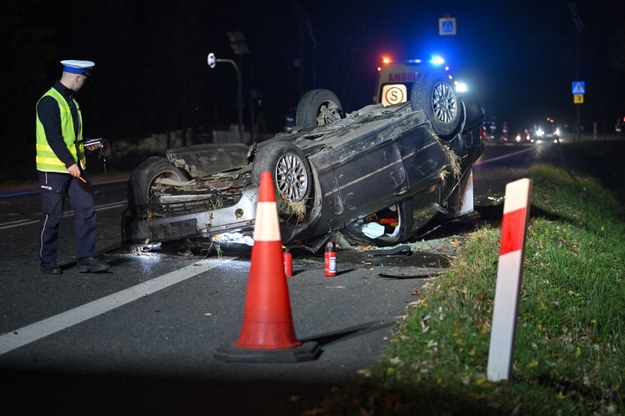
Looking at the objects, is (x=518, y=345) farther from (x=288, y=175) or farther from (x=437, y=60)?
(x=437, y=60)

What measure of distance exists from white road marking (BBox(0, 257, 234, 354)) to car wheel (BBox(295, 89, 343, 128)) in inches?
114

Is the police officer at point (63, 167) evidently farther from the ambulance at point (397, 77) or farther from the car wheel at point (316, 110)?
the ambulance at point (397, 77)

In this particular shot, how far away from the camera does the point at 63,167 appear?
838 cm

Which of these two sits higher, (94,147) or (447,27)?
(447,27)

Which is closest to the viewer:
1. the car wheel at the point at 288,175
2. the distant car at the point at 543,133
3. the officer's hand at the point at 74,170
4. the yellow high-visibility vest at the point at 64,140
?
the officer's hand at the point at 74,170

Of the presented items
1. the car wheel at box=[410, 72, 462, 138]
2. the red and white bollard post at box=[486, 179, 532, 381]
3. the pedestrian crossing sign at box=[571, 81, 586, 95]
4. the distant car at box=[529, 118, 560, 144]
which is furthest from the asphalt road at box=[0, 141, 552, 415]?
the distant car at box=[529, 118, 560, 144]

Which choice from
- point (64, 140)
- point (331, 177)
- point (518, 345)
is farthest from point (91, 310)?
point (331, 177)

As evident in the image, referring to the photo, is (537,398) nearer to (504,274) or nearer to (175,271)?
(504,274)

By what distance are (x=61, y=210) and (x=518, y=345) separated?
4301 mm

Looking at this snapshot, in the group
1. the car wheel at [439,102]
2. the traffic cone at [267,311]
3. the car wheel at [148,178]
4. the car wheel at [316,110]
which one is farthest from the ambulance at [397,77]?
the traffic cone at [267,311]

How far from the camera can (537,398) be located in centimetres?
494

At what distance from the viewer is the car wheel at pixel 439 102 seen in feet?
34.1

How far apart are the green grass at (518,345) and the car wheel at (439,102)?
1283mm

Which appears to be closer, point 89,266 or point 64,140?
point 64,140
